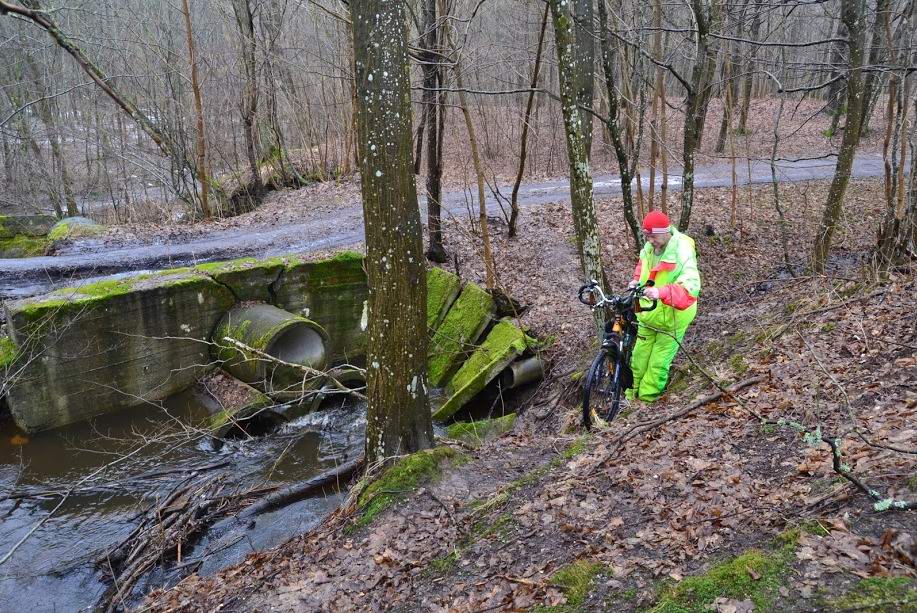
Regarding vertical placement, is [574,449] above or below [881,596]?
below

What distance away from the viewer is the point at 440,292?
477 inches

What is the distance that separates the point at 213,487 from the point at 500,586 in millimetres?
4892

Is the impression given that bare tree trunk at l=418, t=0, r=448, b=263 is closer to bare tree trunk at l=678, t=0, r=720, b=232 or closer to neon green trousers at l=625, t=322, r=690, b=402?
bare tree trunk at l=678, t=0, r=720, b=232

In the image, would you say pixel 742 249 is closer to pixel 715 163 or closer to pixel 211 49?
pixel 715 163

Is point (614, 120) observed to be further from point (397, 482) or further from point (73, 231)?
point (73, 231)

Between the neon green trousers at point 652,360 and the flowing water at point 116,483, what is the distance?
376 centimetres

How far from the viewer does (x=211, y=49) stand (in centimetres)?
2045

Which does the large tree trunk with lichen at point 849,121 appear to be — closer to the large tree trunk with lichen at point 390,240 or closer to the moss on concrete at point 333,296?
the large tree trunk with lichen at point 390,240

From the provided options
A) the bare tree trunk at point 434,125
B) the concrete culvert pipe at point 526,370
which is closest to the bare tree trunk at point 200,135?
the bare tree trunk at point 434,125

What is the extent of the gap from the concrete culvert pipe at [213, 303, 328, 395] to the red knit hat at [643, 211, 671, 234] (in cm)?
640

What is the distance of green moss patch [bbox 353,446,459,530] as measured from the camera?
5266 millimetres

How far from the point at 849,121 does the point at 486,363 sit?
655 centimetres

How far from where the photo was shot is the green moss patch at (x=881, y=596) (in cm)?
241

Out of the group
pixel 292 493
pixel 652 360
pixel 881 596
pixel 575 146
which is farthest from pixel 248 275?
A: pixel 881 596
